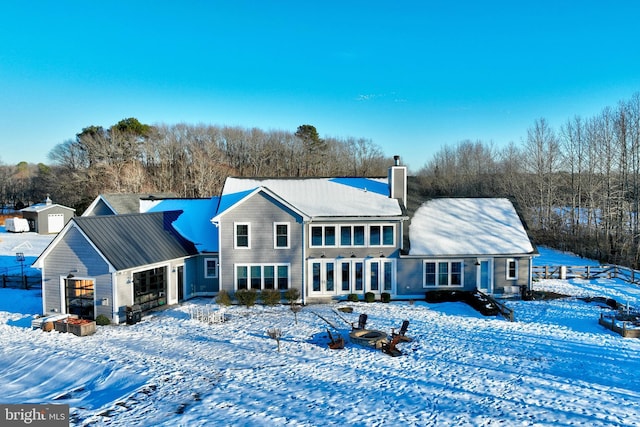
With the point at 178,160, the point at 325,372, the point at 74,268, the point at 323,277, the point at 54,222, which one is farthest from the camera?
the point at 178,160

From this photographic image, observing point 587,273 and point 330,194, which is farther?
point 587,273

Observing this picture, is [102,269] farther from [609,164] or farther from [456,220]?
[609,164]

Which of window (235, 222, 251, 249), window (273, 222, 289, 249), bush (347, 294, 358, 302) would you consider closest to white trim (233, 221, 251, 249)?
window (235, 222, 251, 249)

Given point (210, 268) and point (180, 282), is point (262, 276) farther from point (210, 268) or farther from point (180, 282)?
point (180, 282)

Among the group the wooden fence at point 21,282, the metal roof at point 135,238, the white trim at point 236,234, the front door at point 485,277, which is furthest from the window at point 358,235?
the wooden fence at point 21,282

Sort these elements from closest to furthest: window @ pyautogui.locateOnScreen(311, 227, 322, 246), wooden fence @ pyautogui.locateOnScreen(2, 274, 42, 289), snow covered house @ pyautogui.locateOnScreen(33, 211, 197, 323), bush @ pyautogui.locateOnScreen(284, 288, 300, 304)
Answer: snow covered house @ pyautogui.locateOnScreen(33, 211, 197, 323) → bush @ pyautogui.locateOnScreen(284, 288, 300, 304) → window @ pyautogui.locateOnScreen(311, 227, 322, 246) → wooden fence @ pyautogui.locateOnScreen(2, 274, 42, 289)

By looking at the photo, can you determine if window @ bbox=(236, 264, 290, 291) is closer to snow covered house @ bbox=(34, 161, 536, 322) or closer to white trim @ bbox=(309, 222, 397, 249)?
snow covered house @ bbox=(34, 161, 536, 322)

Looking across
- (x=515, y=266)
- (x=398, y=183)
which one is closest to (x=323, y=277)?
(x=398, y=183)
